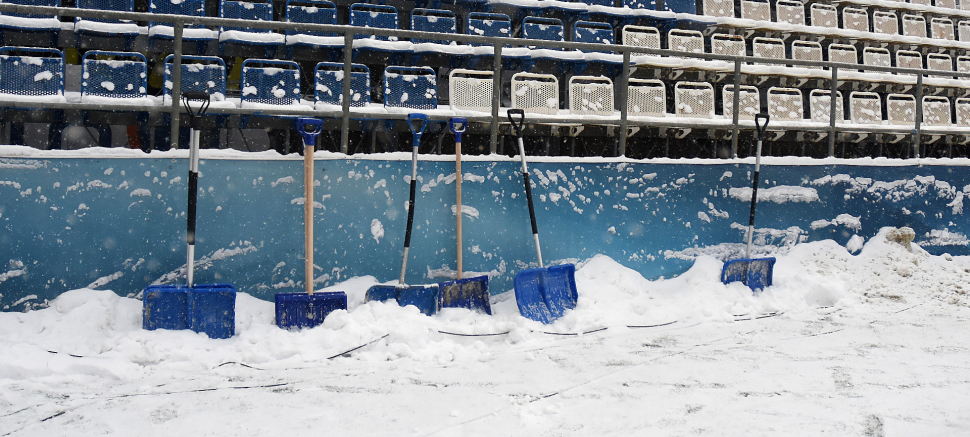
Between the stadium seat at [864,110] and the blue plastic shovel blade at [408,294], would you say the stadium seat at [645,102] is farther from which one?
the blue plastic shovel blade at [408,294]

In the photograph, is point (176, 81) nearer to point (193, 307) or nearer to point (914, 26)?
point (193, 307)

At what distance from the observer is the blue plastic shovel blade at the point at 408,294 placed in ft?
15.0

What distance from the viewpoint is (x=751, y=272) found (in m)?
5.71

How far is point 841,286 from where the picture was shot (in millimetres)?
5695

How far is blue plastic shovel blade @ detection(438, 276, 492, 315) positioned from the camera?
15.6 feet

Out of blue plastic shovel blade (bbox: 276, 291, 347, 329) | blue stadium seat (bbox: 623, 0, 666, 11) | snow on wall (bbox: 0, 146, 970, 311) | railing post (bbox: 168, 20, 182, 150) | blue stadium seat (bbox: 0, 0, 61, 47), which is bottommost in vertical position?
blue plastic shovel blade (bbox: 276, 291, 347, 329)

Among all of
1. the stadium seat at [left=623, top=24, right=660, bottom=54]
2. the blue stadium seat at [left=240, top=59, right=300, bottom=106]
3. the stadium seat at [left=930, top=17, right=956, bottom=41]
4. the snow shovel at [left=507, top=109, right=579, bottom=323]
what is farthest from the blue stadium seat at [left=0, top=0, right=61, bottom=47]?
the stadium seat at [left=930, top=17, right=956, bottom=41]

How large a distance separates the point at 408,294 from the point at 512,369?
3.86ft

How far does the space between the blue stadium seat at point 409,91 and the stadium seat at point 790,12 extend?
767 cm

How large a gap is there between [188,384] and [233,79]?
519cm

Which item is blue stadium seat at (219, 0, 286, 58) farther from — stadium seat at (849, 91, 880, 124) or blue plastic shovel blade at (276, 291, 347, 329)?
stadium seat at (849, 91, 880, 124)

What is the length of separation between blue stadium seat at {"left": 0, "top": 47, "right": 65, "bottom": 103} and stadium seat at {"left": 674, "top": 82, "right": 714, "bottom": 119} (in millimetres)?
5534

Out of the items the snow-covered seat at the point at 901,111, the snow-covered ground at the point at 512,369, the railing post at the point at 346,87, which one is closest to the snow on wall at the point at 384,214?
the railing post at the point at 346,87

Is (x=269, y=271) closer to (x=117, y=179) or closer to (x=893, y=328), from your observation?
(x=117, y=179)
